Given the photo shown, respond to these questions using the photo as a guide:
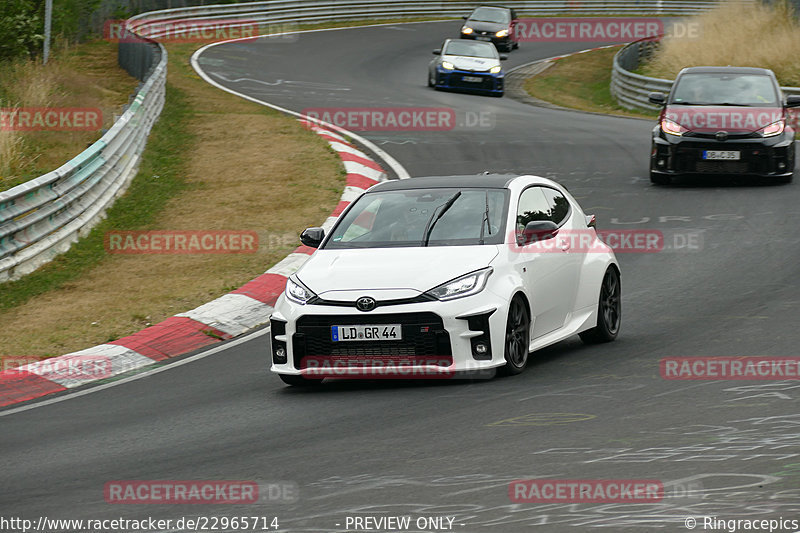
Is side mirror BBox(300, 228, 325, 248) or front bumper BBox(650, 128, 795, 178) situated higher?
side mirror BBox(300, 228, 325, 248)

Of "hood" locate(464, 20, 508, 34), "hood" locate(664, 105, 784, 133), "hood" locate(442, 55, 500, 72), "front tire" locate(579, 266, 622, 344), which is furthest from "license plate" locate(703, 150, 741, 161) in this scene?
"hood" locate(464, 20, 508, 34)

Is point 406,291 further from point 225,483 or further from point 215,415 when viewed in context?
point 225,483

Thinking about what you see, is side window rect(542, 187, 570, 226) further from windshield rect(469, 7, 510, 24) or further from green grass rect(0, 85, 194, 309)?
windshield rect(469, 7, 510, 24)

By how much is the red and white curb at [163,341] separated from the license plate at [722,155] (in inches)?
267

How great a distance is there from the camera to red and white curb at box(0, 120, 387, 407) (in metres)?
10.0

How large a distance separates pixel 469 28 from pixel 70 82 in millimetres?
23888

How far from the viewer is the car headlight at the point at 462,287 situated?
871 centimetres

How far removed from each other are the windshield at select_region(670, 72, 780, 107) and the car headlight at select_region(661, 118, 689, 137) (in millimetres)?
646

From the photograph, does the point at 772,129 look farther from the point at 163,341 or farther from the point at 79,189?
the point at 163,341

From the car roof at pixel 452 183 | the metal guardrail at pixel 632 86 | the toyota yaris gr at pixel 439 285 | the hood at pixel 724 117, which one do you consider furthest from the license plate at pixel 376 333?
the metal guardrail at pixel 632 86

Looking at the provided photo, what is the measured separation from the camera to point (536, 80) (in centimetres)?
3831

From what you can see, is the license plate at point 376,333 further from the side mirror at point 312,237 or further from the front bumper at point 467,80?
the front bumper at point 467,80

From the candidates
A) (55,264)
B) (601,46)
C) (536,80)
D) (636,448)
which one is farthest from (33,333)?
(601,46)

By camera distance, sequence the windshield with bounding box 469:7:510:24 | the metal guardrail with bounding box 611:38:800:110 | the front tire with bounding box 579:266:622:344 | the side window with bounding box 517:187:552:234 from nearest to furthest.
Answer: the side window with bounding box 517:187:552:234 → the front tire with bounding box 579:266:622:344 → the metal guardrail with bounding box 611:38:800:110 → the windshield with bounding box 469:7:510:24
